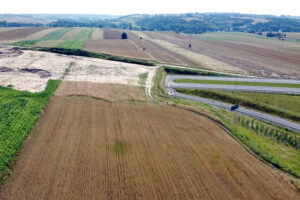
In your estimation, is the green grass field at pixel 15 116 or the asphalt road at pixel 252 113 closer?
the green grass field at pixel 15 116

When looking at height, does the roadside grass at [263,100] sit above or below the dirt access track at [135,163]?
above

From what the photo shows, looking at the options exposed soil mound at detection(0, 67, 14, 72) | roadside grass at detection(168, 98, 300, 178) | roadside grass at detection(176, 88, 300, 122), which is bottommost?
roadside grass at detection(168, 98, 300, 178)

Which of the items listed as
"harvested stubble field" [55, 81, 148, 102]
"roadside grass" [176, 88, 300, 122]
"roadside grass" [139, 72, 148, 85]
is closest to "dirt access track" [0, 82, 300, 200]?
"harvested stubble field" [55, 81, 148, 102]

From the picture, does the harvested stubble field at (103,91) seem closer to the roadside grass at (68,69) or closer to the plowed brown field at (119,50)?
the roadside grass at (68,69)

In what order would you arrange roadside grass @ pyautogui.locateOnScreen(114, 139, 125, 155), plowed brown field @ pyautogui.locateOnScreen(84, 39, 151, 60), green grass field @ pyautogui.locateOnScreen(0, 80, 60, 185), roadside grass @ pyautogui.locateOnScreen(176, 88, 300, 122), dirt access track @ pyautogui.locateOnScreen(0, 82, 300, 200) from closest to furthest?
dirt access track @ pyautogui.locateOnScreen(0, 82, 300, 200)
green grass field @ pyautogui.locateOnScreen(0, 80, 60, 185)
roadside grass @ pyautogui.locateOnScreen(114, 139, 125, 155)
roadside grass @ pyautogui.locateOnScreen(176, 88, 300, 122)
plowed brown field @ pyautogui.locateOnScreen(84, 39, 151, 60)

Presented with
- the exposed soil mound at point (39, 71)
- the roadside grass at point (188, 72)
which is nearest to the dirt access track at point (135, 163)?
the exposed soil mound at point (39, 71)

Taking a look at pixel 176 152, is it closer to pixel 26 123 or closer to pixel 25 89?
pixel 26 123

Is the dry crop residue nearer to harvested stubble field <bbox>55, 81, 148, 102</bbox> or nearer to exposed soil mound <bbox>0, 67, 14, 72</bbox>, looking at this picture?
harvested stubble field <bbox>55, 81, 148, 102</bbox>
